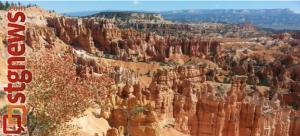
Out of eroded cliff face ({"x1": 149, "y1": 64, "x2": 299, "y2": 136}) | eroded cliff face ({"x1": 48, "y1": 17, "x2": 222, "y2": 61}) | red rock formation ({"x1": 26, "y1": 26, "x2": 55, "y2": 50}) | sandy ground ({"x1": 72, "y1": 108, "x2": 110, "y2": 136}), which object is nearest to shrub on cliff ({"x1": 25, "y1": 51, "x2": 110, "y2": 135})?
sandy ground ({"x1": 72, "y1": 108, "x2": 110, "y2": 136})

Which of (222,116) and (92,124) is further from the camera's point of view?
(222,116)

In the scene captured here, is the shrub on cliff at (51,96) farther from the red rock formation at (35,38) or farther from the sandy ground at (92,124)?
the red rock formation at (35,38)

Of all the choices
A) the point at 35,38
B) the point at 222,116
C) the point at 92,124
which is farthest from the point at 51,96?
the point at 35,38

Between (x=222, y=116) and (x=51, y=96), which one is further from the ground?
(x=51, y=96)

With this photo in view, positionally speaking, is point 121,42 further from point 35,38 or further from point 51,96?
point 51,96

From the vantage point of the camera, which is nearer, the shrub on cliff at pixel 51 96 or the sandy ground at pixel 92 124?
the shrub on cliff at pixel 51 96

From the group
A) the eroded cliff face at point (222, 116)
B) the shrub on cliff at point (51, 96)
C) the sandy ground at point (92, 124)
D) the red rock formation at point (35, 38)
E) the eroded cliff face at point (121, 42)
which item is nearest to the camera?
the shrub on cliff at point (51, 96)

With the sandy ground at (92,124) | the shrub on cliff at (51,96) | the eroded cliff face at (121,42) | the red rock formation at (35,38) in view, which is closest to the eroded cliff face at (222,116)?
the sandy ground at (92,124)

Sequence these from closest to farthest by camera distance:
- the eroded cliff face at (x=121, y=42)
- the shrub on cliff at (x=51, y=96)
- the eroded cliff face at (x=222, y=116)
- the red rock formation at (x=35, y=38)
→ the shrub on cliff at (x=51, y=96), the eroded cliff face at (x=222, y=116), the red rock formation at (x=35, y=38), the eroded cliff face at (x=121, y=42)
